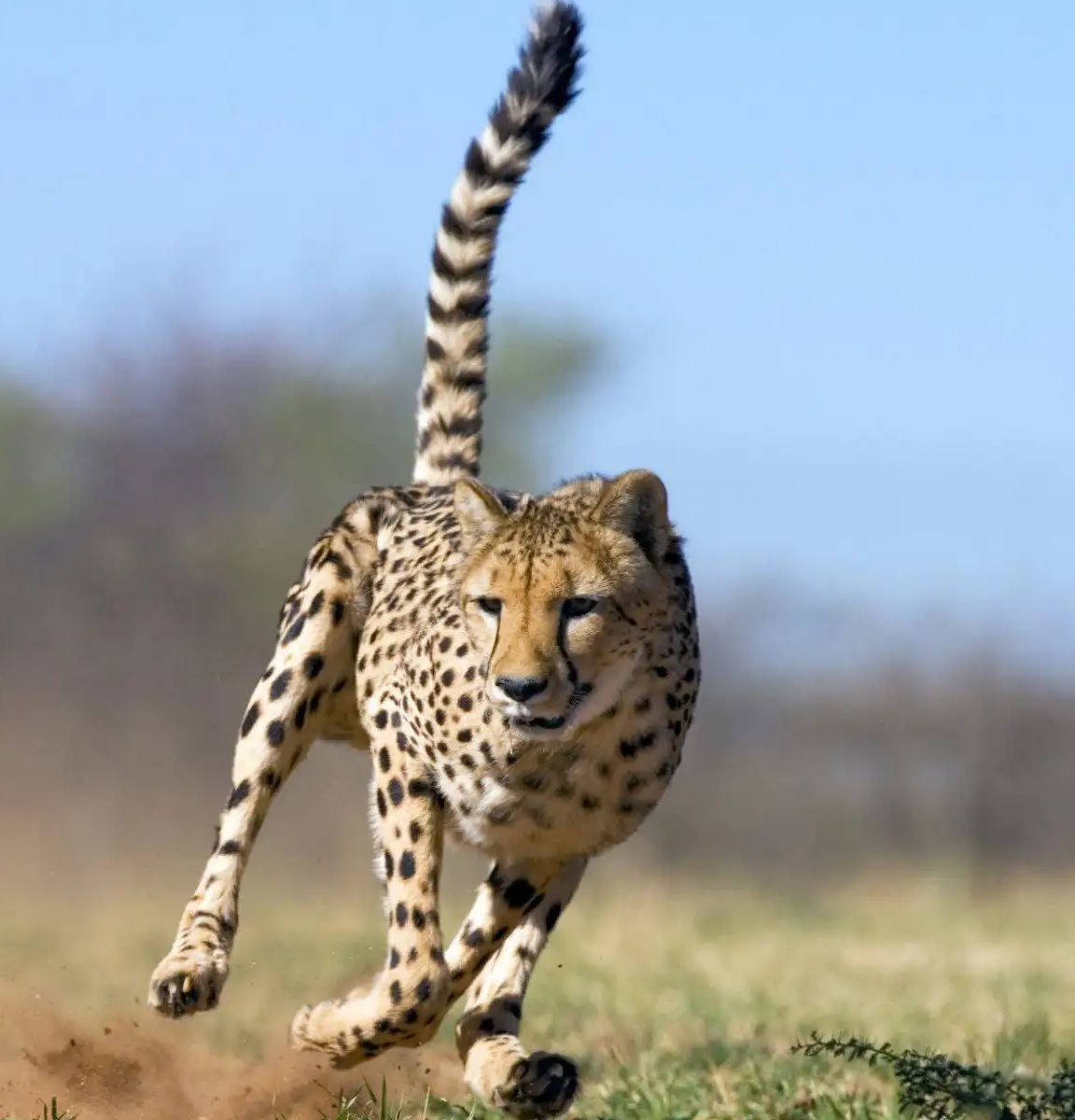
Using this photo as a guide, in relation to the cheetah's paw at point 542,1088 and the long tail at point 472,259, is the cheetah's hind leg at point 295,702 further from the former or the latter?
the cheetah's paw at point 542,1088

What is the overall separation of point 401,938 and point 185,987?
0.42 m

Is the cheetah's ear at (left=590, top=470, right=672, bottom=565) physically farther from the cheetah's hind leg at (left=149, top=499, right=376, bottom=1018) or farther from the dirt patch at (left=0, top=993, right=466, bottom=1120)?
the dirt patch at (left=0, top=993, right=466, bottom=1120)

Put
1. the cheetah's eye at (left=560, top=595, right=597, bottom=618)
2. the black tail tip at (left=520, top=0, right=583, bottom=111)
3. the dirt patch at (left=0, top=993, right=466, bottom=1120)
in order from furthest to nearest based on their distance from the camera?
the black tail tip at (left=520, top=0, right=583, bottom=111)
the dirt patch at (left=0, top=993, right=466, bottom=1120)
the cheetah's eye at (left=560, top=595, right=597, bottom=618)

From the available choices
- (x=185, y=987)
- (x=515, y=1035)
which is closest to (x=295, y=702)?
(x=185, y=987)

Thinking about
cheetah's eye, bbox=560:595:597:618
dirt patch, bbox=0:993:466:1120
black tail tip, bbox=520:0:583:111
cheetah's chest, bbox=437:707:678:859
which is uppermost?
black tail tip, bbox=520:0:583:111

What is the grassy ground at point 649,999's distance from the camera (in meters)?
4.68

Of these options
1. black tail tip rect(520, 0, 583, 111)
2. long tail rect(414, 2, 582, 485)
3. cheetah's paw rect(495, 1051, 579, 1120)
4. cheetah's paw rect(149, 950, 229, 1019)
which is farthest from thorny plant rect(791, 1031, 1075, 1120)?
black tail tip rect(520, 0, 583, 111)

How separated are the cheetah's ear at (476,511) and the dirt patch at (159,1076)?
1.05 m

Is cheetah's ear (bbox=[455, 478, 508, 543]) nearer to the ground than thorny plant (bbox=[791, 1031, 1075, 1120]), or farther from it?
farther from it

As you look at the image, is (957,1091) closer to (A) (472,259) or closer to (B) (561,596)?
(B) (561,596)

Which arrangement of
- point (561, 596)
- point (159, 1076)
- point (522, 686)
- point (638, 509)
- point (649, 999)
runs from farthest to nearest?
1. point (649, 999)
2. point (159, 1076)
3. point (638, 509)
4. point (561, 596)
5. point (522, 686)

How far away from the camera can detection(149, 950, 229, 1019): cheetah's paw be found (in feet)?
14.7

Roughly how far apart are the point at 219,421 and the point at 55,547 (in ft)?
7.28

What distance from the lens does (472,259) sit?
554 centimetres
